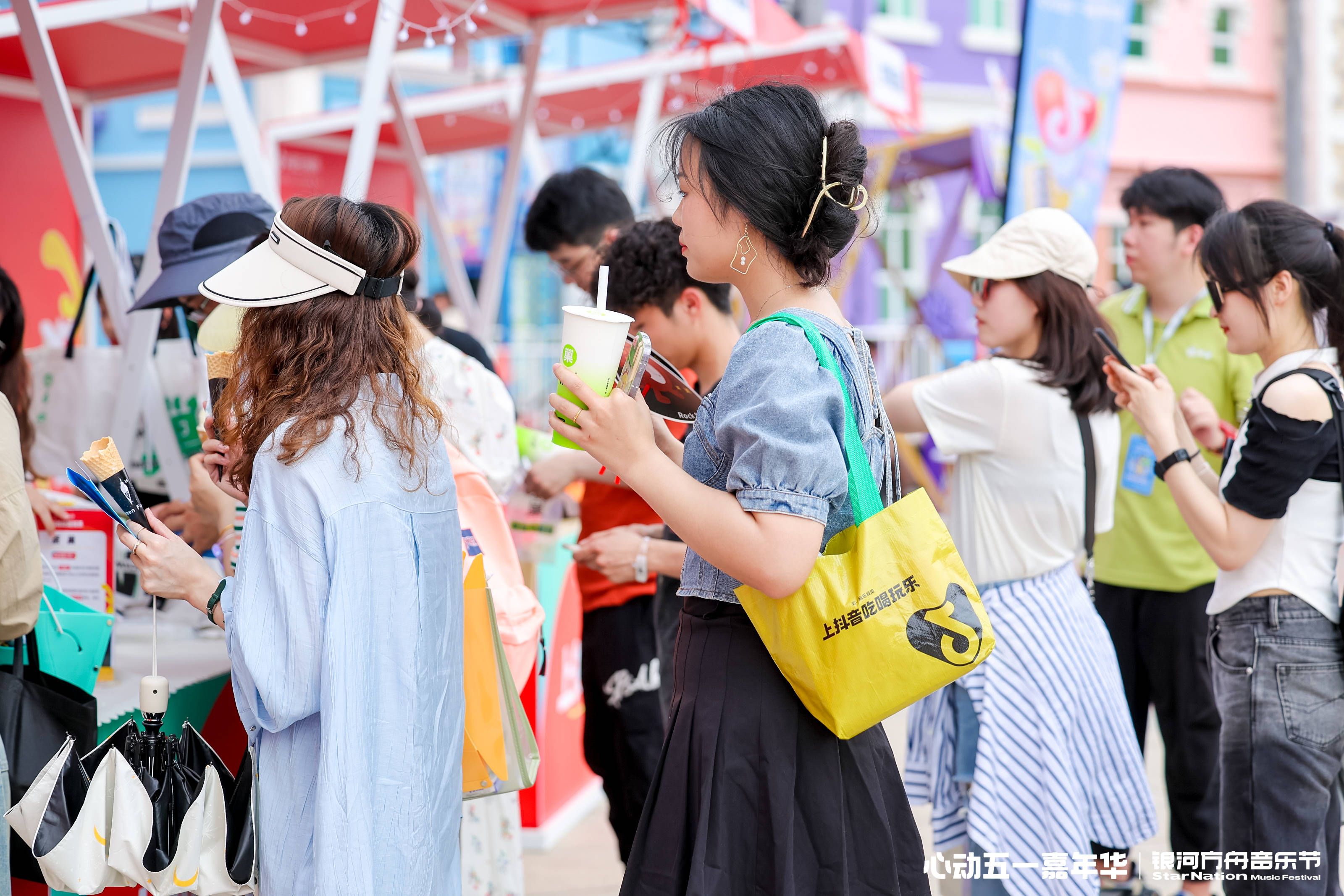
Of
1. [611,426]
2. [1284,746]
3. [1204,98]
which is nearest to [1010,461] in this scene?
[1284,746]

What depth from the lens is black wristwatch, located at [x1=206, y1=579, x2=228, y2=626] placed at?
1694 millimetres

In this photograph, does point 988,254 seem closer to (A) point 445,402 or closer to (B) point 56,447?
(A) point 445,402

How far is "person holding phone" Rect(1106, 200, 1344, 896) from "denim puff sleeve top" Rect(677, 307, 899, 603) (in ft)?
3.74

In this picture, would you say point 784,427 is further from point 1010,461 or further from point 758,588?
point 1010,461

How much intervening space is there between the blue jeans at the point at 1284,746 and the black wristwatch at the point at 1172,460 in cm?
34

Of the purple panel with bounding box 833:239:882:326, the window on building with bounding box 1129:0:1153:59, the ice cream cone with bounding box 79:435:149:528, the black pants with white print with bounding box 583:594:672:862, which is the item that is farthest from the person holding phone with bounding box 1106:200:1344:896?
the window on building with bounding box 1129:0:1153:59

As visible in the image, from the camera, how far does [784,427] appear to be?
1.39 meters

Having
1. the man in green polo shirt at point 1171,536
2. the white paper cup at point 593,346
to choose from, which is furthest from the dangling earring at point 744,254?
the man in green polo shirt at point 1171,536

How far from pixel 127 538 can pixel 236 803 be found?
470mm

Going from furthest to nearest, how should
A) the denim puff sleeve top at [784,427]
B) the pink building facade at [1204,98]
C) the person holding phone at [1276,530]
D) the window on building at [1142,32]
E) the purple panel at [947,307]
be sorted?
the window on building at [1142,32]
the pink building facade at [1204,98]
the purple panel at [947,307]
the person holding phone at [1276,530]
the denim puff sleeve top at [784,427]

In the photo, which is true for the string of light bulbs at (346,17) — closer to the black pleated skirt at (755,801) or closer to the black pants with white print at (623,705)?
the black pants with white print at (623,705)

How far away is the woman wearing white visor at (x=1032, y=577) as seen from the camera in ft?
7.82

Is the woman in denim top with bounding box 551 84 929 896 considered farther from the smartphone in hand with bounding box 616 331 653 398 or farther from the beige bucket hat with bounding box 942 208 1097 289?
the beige bucket hat with bounding box 942 208 1097 289

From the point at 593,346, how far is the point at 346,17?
349cm
